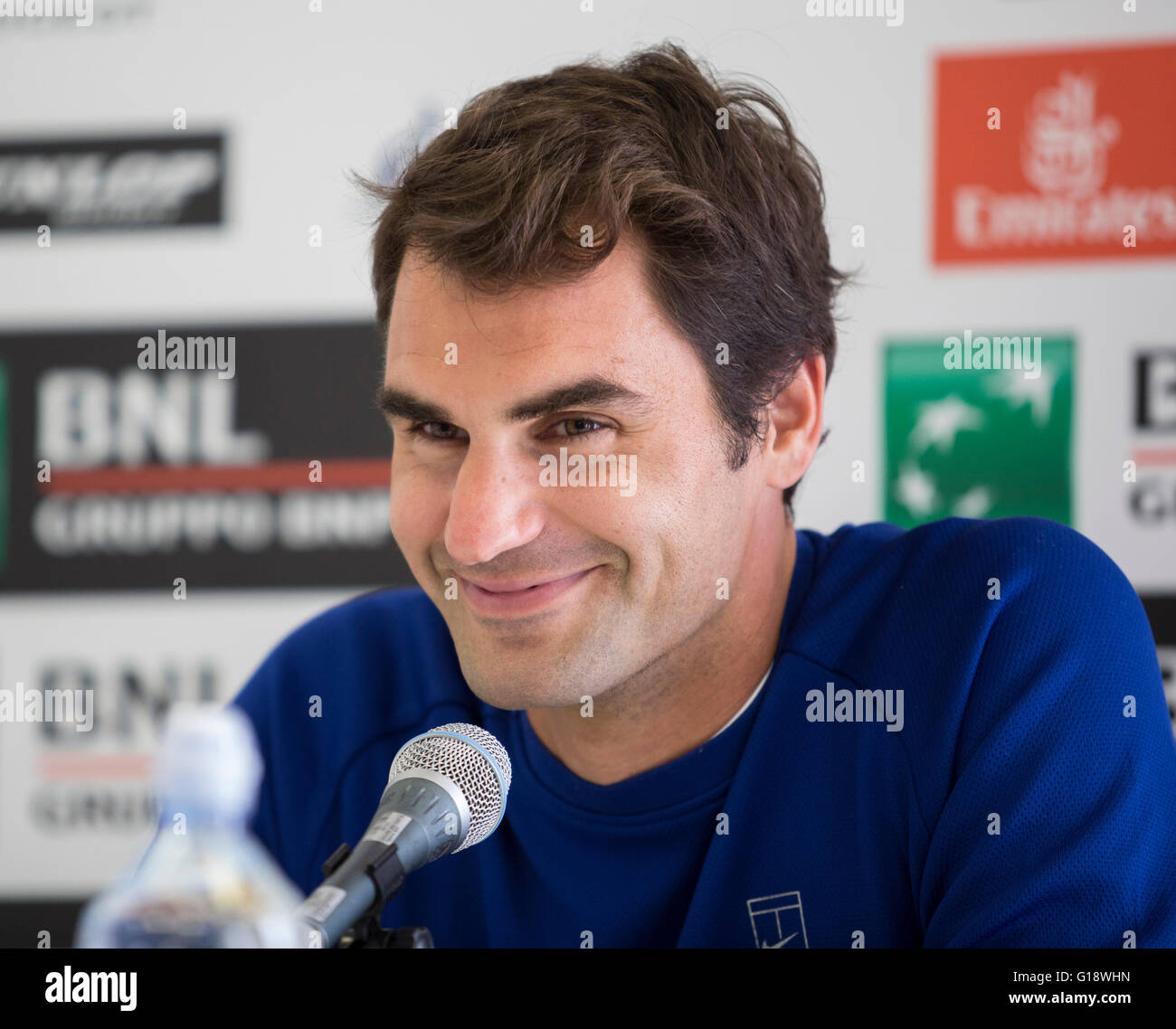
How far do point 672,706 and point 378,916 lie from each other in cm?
46

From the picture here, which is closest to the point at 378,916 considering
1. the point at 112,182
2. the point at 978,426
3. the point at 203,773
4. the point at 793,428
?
the point at 203,773

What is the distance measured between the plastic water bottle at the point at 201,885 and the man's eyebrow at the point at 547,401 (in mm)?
291

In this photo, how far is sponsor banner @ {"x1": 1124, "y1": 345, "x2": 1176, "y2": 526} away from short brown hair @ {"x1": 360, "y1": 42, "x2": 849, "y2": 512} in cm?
81

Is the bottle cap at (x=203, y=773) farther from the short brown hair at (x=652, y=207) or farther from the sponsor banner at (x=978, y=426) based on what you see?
the sponsor banner at (x=978, y=426)

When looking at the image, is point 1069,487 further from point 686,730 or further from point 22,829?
point 22,829

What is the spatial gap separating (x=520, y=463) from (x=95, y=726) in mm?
1516

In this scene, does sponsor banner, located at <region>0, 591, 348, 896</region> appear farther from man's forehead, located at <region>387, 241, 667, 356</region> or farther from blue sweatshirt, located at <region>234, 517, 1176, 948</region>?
man's forehead, located at <region>387, 241, 667, 356</region>

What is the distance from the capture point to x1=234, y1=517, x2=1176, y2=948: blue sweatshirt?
704 millimetres

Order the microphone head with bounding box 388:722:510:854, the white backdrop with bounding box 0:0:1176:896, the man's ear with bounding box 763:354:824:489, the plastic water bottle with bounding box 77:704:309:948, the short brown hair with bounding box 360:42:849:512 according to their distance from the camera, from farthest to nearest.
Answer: the white backdrop with bounding box 0:0:1176:896 < the man's ear with bounding box 763:354:824:489 < the short brown hair with bounding box 360:42:849:512 < the microphone head with bounding box 388:722:510:854 < the plastic water bottle with bounding box 77:704:309:948

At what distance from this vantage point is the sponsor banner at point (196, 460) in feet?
6.23

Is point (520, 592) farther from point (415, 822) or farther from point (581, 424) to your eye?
point (415, 822)

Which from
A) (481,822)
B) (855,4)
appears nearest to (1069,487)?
(855,4)

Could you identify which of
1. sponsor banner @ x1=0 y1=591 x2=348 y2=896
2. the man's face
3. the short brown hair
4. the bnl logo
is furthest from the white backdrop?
the bnl logo

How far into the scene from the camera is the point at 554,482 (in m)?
0.78
